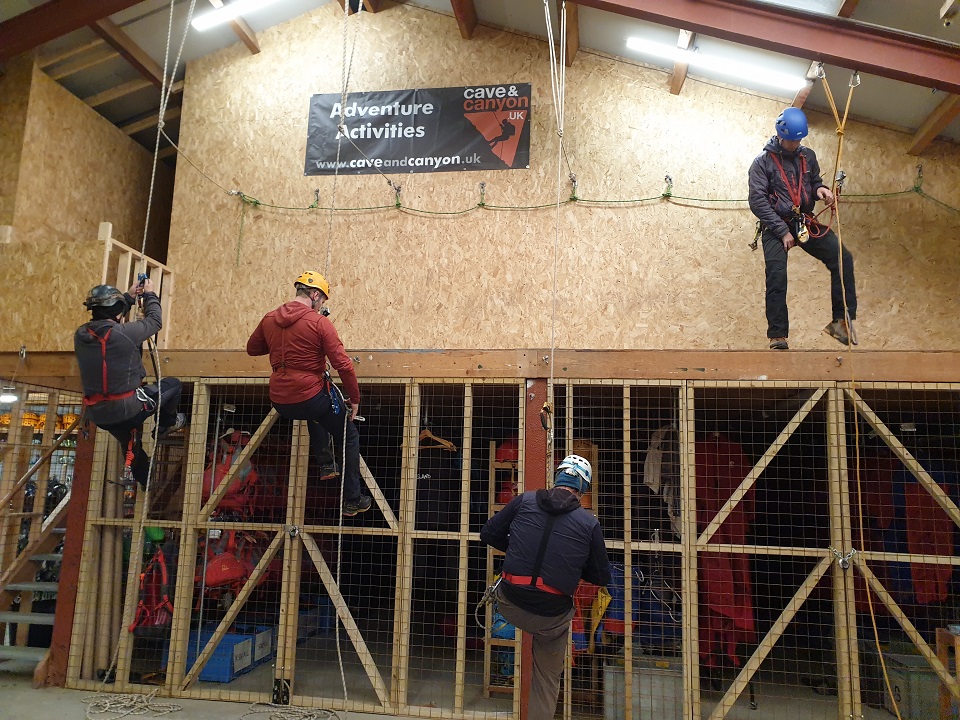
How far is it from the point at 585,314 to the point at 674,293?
940 millimetres

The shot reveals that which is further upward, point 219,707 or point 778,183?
point 778,183

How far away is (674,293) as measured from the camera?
765 cm

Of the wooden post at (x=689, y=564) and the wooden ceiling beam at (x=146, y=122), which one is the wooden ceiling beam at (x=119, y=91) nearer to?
the wooden ceiling beam at (x=146, y=122)

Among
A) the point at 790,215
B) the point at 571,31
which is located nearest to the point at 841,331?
the point at 790,215

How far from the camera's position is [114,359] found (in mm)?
5488

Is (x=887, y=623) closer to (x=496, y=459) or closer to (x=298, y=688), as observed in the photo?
(x=496, y=459)

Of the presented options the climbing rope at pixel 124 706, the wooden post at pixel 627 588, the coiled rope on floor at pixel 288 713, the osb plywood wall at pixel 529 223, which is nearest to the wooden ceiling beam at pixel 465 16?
the osb plywood wall at pixel 529 223

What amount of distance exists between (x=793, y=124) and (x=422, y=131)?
4042 mm

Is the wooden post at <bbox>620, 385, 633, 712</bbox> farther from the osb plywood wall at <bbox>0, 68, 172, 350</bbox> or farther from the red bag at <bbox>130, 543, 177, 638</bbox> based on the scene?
the osb plywood wall at <bbox>0, 68, 172, 350</bbox>

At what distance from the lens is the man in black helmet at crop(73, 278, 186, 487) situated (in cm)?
546

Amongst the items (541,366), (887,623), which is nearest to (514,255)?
(541,366)

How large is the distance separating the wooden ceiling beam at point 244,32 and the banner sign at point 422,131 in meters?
0.99

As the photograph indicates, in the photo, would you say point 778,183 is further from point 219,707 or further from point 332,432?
point 219,707

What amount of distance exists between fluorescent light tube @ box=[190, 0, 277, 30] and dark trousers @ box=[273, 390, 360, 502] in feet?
15.6
